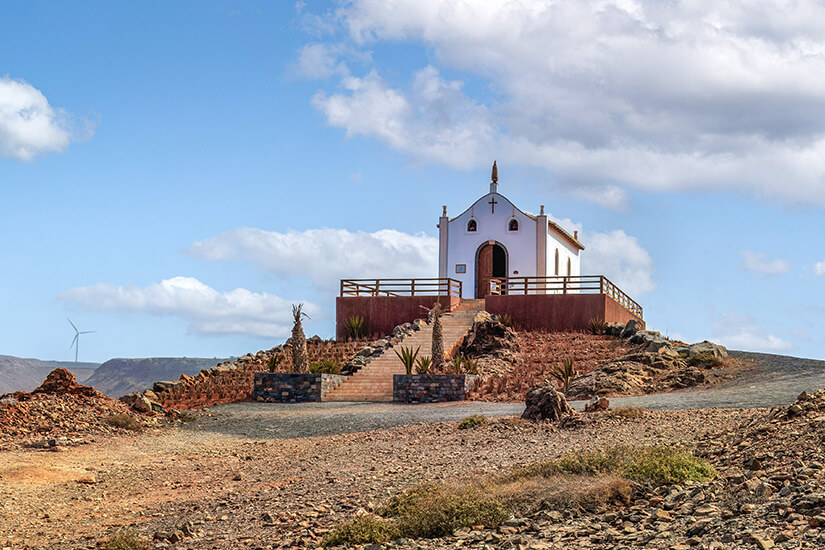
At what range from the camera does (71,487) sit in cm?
1162

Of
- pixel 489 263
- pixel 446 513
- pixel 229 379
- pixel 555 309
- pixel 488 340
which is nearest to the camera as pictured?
pixel 446 513

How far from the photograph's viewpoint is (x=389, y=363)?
1051 inches

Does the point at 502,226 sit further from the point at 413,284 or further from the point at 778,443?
the point at 778,443

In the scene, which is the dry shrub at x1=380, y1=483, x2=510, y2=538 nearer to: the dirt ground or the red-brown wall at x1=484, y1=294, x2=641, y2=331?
the dirt ground

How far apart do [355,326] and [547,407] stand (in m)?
19.7

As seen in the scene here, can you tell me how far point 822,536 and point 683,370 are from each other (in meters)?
16.6

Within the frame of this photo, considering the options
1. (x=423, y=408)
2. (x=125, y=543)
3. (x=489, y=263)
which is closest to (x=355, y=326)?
(x=489, y=263)

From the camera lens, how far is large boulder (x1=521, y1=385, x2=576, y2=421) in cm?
1459

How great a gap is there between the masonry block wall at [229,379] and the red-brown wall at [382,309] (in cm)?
185

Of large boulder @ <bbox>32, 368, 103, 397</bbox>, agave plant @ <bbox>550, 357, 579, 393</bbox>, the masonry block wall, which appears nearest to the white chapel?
the masonry block wall

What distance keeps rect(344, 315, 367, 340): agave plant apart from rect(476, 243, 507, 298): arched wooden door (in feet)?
22.2

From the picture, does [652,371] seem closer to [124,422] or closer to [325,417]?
[325,417]

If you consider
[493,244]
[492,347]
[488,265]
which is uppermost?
[493,244]

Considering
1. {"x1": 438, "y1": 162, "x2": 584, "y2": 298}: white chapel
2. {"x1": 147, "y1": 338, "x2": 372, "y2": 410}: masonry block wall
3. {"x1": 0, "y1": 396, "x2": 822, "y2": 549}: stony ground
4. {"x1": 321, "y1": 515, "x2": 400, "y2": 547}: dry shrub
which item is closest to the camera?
{"x1": 0, "y1": 396, "x2": 822, "y2": 549}: stony ground
